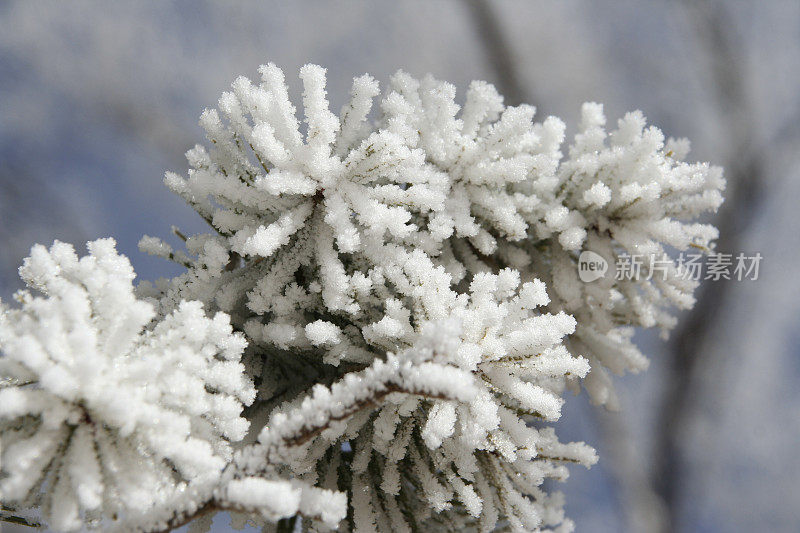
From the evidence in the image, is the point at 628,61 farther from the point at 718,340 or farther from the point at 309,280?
the point at 309,280

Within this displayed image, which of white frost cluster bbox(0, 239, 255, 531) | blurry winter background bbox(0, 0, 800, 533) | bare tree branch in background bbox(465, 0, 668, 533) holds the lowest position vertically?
white frost cluster bbox(0, 239, 255, 531)

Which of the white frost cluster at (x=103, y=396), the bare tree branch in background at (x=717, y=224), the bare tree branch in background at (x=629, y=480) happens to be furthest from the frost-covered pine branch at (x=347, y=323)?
the bare tree branch in background at (x=629, y=480)

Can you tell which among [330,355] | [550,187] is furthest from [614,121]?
[330,355]

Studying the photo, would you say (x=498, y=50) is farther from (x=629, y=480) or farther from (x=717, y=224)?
(x=629, y=480)

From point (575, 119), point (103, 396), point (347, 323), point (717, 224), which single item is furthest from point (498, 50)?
point (103, 396)

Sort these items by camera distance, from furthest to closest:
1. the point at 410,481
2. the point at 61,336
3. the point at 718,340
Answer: the point at 718,340, the point at 410,481, the point at 61,336

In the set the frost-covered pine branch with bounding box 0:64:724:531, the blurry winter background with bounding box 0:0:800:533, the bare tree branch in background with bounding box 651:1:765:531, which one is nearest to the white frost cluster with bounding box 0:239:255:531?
the frost-covered pine branch with bounding box 0:64:724:531

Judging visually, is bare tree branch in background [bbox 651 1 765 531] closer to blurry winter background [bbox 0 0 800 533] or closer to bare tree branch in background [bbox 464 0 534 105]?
blurry winter background [bbox 0 0 800 533]
